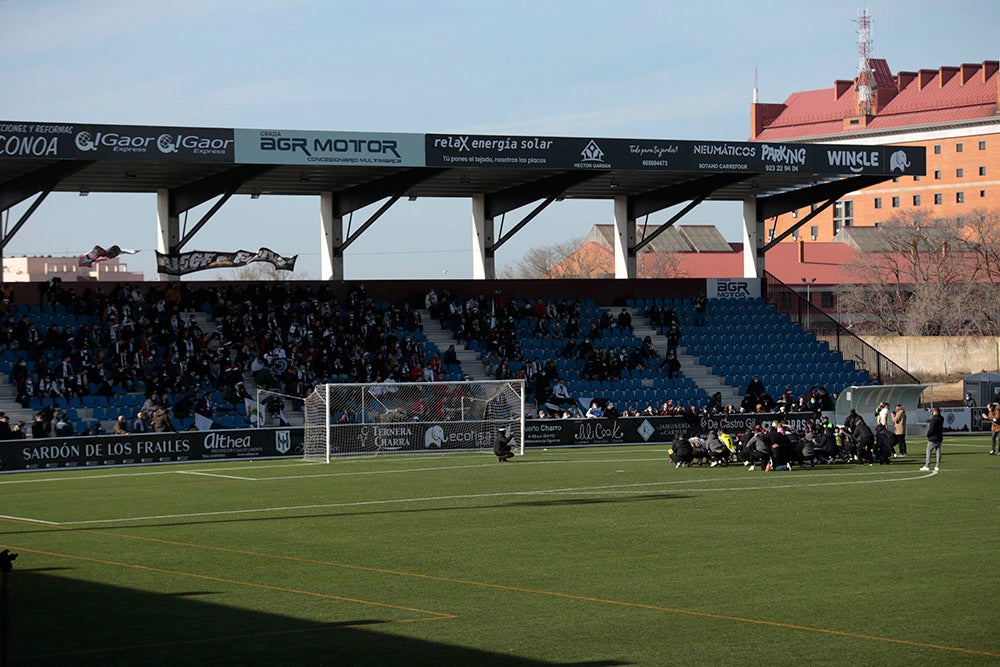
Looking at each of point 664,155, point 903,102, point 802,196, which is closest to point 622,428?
point 664,155

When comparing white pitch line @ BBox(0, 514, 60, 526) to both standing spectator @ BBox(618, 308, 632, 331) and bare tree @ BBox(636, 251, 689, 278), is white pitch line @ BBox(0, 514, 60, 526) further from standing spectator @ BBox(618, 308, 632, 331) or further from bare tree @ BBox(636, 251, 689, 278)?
bare tree @ BBox(636, 251, 689, 278)

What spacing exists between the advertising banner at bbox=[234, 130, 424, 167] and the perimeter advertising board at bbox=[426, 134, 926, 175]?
840 millimetres

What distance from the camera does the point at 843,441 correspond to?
33.8 m

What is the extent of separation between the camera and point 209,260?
151ft

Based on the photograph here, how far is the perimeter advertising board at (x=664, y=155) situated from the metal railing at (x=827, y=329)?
6023 millimetres

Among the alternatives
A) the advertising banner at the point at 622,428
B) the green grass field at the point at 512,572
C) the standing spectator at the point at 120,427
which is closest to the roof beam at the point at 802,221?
the advertising banner at the point at 622,428

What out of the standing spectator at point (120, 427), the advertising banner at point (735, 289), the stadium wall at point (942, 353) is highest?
the advertising banner at point (735, 289)

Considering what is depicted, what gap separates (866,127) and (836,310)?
163 feet

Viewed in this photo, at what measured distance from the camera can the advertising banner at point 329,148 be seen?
41.7 m

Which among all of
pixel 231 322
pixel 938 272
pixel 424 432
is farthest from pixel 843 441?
pixel 938 272

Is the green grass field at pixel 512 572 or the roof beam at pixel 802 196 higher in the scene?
the roof beam at pixel 802 196

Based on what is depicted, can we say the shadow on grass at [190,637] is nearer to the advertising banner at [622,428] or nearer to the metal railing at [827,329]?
the advertising banner at [622,428]

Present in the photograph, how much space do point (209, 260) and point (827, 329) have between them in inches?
993

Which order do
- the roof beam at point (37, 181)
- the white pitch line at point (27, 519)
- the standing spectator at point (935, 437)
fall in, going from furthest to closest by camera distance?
1. the roof beam at point (37, 181)
2. the standing spectator at point (935, 437)
3. the white pitch line at point (27, 519)
